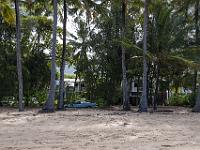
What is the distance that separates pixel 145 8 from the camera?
27219 mm

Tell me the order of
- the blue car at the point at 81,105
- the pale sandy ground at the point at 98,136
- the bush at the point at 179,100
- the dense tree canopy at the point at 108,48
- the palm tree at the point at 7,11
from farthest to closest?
the bush at the point at 179,100
the blue car at the point at 81,105
the dense tree canopy at the point at 108,48
the palm tree at the point at 7,11
the pale sandy ground at the point at 98,136

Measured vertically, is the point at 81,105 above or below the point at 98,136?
above

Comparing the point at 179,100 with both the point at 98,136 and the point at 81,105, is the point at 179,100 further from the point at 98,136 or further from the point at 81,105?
the point at 98,136

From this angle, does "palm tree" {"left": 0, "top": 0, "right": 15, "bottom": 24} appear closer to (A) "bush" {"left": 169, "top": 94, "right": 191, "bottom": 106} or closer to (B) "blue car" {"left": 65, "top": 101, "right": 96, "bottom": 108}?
(B) "blue car" {"left": 65, "top": 101, "right": 96, "bottom": 108}

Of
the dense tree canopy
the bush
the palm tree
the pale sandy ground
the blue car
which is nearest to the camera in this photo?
the pale sandy ground

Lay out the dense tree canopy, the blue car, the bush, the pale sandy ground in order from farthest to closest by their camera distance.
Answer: the bush → the blue car → the dense tree canopy → the pale sandy ground

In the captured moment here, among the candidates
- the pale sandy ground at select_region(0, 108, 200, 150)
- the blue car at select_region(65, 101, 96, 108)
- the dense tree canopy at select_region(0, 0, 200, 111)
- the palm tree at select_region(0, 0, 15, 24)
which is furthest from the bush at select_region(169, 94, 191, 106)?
the pale sandy ground at select_region(0, 108, 200, 150)

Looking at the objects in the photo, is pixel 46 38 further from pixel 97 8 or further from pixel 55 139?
pixel 55 139

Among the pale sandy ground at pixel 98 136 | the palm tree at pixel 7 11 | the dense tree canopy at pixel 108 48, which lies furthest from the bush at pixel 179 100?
the pale sandy ground at pixel 98 136

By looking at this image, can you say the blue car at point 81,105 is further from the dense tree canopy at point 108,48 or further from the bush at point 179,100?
the bush at point 179,100

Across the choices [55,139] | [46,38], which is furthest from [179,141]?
[46,38]

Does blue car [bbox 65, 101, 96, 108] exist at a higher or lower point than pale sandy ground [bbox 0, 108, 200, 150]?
higher

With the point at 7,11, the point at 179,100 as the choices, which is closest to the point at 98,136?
the point at 7,11

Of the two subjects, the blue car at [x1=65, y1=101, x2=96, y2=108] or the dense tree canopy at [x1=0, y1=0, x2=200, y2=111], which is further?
the blue car at [x1=65, y1=101, x2=96, y2=108]
